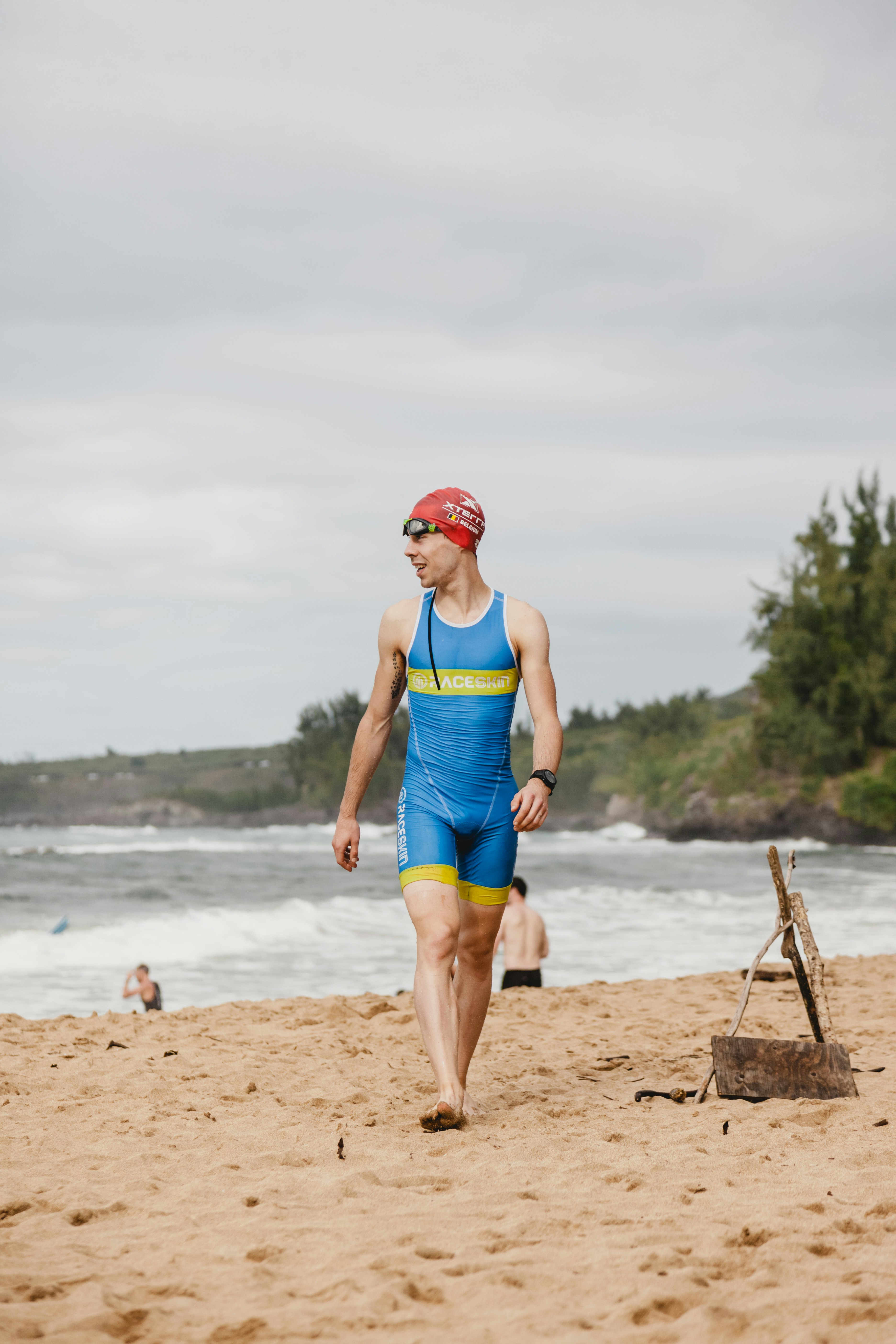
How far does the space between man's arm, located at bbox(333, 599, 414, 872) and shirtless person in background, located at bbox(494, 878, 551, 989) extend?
507 centimetres

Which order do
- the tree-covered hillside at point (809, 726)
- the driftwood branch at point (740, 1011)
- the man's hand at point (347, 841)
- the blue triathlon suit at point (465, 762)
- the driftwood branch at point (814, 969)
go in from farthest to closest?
the tree-covered hillside at point (809, 726) < the driftwood branch at point (814, 969) < the driftwood branch at point (740, 1011) < the man's hand at point (347, 841) < the blue triathlon suit at point (465, 762)

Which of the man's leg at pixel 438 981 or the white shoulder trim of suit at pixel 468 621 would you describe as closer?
the man's leg at pixel 438 981

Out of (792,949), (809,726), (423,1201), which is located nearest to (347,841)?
(423,1201)

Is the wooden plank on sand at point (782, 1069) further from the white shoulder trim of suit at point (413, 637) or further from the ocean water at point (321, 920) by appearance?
the ocean water at point (321, 920)

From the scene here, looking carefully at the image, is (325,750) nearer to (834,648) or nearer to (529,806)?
(834,648)

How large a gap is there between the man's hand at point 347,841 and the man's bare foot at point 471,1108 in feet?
3.26

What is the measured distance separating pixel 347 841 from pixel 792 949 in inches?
80.6

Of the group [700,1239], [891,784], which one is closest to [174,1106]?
[700,1239]

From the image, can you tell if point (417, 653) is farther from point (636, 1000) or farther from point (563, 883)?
point (563, 883)

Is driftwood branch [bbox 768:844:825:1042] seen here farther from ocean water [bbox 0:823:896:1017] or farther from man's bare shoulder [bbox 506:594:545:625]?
ocean water [bbox 0:823:896:1017]

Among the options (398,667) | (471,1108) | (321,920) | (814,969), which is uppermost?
Result: (398,667)

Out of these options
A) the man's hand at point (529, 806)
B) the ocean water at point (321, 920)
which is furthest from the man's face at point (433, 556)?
the ocean water at point (321, 920)

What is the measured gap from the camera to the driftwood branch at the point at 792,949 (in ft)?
16.4

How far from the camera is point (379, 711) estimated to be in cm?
469
